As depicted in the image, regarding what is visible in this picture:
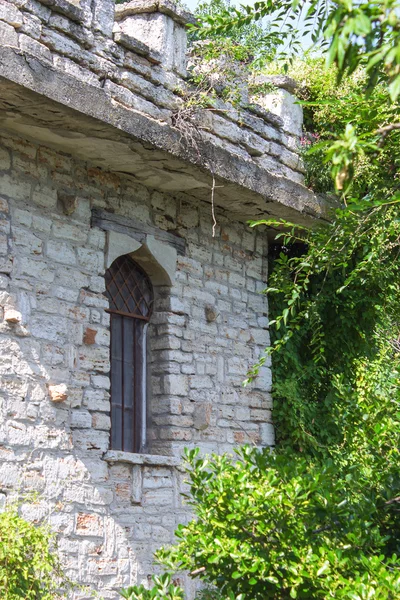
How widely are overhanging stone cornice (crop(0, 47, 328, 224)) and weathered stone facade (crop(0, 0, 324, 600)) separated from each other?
0.01m

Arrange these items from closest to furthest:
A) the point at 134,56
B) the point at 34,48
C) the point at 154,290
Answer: the point at 34,48
the point at 134,56
the point at 154,290

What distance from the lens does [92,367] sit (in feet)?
19.6

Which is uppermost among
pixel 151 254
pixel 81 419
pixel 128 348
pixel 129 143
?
pixel 129 143

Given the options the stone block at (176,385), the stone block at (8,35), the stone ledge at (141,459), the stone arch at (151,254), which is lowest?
the stone ledge at (141,459)

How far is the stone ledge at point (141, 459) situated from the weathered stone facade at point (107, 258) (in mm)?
16

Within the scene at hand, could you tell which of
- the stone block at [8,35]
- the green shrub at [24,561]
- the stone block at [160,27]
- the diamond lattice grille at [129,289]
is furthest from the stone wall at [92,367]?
the stone block at [160,27]

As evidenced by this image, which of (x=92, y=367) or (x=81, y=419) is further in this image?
(x=92, y=367)

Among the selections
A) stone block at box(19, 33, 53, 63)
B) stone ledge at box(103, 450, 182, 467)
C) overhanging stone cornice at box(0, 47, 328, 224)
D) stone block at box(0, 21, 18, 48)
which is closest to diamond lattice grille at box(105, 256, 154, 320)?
overhanging stone cornice at box(0, 47, 328, 224)

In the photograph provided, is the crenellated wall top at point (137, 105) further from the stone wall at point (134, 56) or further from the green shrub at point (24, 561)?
the green shrub at point (24, 561)

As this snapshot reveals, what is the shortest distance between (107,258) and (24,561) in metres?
2.16

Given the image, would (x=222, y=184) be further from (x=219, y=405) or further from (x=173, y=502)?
(x=173, y=502)

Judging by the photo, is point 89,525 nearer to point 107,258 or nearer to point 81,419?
point 81,419

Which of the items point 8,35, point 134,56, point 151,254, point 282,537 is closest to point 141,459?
point 151,254

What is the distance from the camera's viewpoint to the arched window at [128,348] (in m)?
6.45
